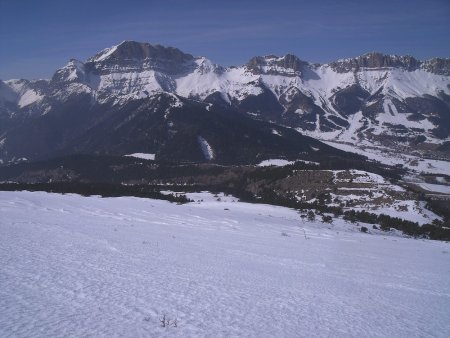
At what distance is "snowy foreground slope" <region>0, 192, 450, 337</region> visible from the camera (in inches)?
350

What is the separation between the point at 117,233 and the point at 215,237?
627 centimetres

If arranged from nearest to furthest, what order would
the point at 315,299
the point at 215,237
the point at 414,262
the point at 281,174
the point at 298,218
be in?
the point at 315,299
the point at 414,262
the point at 215,237
the point at 298,218
the point at 281,174

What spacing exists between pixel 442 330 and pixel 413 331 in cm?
93

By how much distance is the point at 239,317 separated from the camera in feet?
32.1

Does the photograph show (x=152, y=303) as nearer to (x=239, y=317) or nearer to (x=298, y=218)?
(x=239, y=317)

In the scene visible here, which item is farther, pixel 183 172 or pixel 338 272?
pixel 183 172

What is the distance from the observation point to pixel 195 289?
11.7 metres

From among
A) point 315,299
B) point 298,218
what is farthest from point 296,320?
point 298,218

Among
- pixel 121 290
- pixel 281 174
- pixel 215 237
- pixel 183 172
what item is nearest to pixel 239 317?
pixel 121 290

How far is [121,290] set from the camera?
1084 cm

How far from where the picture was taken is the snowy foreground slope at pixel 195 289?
29.2 ft

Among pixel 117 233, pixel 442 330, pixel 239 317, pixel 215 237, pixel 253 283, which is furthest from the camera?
pixel 215 237

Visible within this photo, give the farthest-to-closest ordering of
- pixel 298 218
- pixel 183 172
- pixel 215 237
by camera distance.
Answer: pixel 183 172 < pixel 298 218 < pixel 215 237

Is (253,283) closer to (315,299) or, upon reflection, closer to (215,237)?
(315,299)
